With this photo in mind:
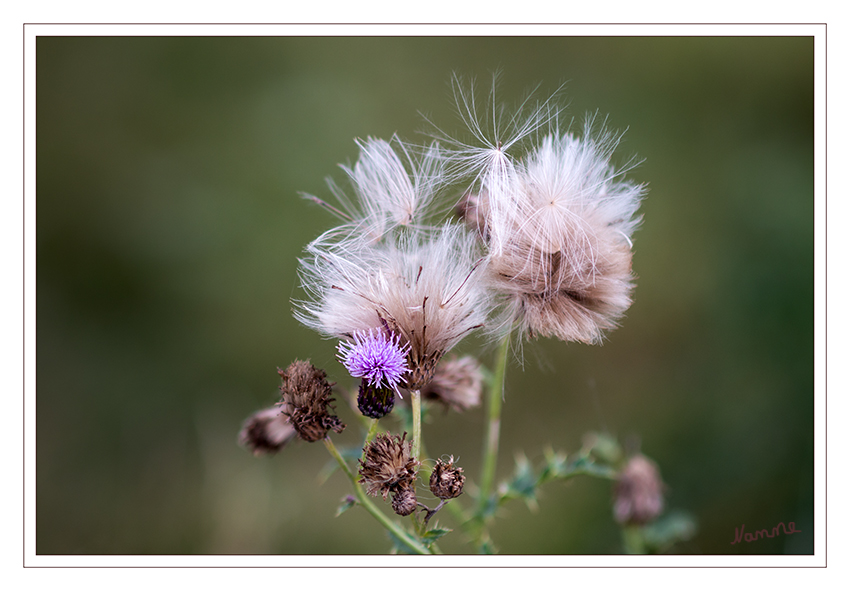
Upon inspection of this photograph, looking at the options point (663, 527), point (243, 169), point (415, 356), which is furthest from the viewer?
point (243, 169)

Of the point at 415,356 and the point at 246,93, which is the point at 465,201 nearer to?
the point at 415,356

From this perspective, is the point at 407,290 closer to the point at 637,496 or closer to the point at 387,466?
the point at 387,466

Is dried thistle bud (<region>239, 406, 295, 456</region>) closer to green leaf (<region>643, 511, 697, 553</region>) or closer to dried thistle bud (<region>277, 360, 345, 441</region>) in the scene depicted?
dried thistle bud (<region>277, 360, 345, 441</region>)

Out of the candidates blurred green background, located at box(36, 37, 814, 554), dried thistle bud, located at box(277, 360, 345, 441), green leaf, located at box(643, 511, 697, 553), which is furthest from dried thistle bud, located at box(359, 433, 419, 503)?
blurred green background, located at box(36, 37, 814, 554)

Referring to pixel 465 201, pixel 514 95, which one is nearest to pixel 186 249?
pixel 514 95
